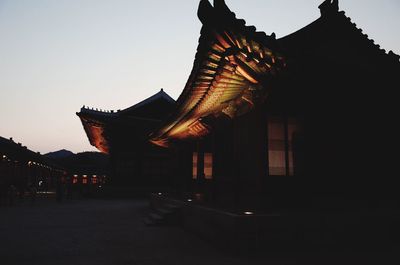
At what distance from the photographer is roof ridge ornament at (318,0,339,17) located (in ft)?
25.3

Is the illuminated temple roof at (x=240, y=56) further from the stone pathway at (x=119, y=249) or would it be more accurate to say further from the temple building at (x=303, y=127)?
the stone pathway at (x=119, y=249)

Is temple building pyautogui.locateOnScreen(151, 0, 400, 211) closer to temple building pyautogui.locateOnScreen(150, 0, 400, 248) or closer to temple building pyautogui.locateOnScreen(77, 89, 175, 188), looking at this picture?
temple building pyautogui.locateOnScreen(150, 0, 400, 248)

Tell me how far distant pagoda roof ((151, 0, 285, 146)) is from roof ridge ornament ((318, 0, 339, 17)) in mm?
3253

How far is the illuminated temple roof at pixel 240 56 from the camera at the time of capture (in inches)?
181

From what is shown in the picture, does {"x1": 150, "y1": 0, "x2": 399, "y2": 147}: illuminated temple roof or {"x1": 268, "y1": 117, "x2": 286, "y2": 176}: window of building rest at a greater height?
{"x1": 150, "y1": 0, "x2": 399, "y2": 147}: illuminated temple roof

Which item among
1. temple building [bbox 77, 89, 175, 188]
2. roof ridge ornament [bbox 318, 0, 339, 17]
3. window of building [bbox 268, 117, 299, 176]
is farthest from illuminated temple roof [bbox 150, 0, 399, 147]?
temple building [bbox 77, 89, 175, 188]

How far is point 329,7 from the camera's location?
7.77 m

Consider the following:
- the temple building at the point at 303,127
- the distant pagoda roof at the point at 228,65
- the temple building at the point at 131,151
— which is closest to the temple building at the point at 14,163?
the temple building at the point at 131,151

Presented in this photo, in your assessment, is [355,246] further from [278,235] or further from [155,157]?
[155,157]

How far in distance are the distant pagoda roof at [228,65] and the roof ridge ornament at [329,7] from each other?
325cm

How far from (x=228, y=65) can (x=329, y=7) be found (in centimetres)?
426

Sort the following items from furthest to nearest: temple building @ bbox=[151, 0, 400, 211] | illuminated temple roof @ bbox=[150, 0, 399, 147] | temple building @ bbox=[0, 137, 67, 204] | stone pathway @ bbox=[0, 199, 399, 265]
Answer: temple building @ bbox=[0, 137, 67, 204]
temple building @ bbox=[151, 0, 400, 211]
stone pathway @ bbox=[0, 199, 399, 265]
illuminated temple roof @ bbox=[150, 0, 399, 147]

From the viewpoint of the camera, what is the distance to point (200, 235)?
7.66 m

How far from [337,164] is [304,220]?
1.82 m
